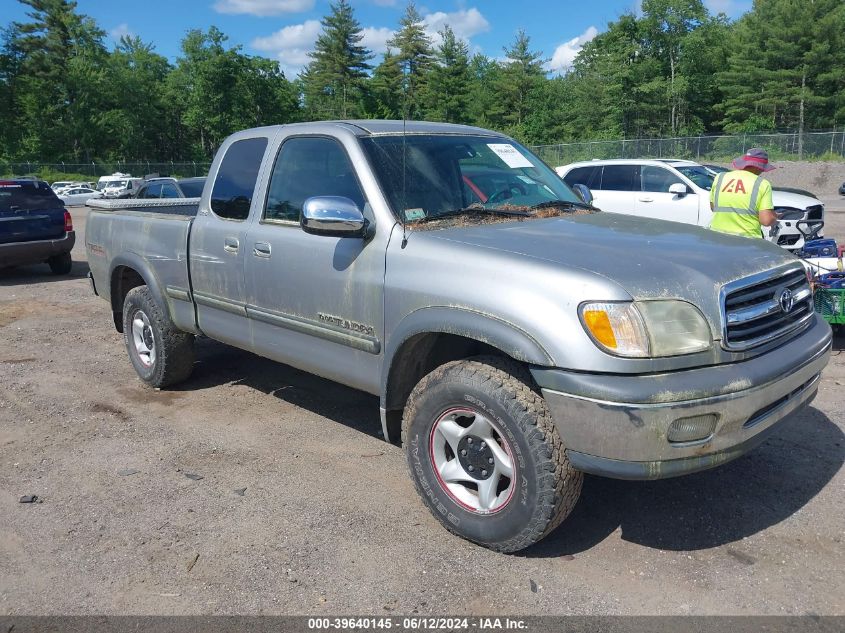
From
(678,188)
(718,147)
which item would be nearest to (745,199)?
(678,188)

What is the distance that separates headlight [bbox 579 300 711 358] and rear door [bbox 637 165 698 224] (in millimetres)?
9716

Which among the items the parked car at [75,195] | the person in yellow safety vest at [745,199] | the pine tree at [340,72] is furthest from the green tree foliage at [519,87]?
the person in yellow safety vest at [745,199]

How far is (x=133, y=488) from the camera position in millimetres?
4004

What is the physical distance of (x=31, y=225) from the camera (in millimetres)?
11453

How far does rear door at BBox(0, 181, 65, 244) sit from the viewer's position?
36.6 ft

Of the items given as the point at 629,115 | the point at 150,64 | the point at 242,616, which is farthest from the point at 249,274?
the point at 150,64

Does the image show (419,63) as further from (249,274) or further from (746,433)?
(746,433)

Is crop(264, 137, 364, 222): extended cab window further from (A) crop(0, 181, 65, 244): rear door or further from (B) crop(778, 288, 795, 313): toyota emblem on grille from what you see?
(A) crop(0, 181, 65, 244): rear door

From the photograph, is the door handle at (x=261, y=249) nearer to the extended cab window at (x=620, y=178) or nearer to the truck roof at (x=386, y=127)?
the truck roof at (x=386, y=127)

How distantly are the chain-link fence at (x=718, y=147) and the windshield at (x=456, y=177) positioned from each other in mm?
34772

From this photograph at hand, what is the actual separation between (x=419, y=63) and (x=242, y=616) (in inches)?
157

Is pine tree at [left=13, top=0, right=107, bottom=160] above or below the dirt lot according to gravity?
above

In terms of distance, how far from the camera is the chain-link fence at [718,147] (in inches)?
1406

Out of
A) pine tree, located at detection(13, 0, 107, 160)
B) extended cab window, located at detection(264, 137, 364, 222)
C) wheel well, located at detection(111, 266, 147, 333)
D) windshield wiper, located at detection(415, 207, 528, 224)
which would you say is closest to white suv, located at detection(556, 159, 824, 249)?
wheel well, located at detection(111, 266, 147, 333)
